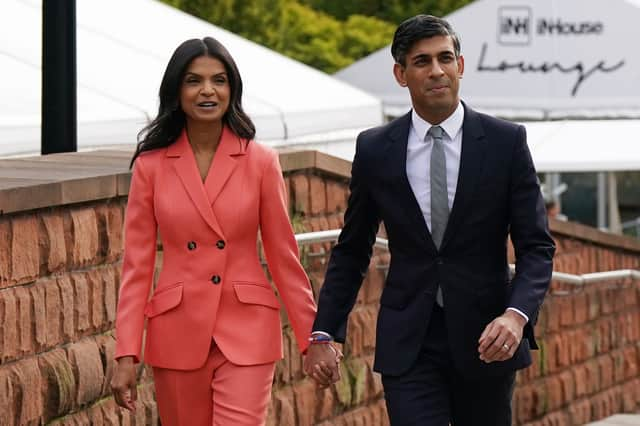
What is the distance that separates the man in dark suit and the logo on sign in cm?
1259

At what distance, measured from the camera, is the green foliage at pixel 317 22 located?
26578 millimetres

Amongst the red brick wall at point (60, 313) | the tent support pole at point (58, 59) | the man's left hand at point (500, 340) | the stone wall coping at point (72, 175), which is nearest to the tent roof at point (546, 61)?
the stone wall coping at point (72, 175)

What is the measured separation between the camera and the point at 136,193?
4.63 m

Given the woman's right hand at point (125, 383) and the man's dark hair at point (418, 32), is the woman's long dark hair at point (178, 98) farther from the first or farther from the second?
the woman's right hand at point (125, 383)

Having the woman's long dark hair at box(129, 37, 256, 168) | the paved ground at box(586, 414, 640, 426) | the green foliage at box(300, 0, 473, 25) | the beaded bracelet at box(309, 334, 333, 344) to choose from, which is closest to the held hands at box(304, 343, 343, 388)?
the beaded bracelet at box(309, 334, 333, 344)

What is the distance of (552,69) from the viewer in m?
16.8

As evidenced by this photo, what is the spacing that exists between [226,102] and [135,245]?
1.56ft

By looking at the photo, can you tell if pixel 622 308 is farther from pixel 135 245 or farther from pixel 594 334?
pixel 135 245

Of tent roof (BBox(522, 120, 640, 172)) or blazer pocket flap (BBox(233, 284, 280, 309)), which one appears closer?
blazer pocket flap (BBox(233, 284, 280, 309))

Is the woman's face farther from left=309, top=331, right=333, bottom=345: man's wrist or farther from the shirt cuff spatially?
the shirt cuff

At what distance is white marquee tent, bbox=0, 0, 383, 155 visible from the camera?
9992mm

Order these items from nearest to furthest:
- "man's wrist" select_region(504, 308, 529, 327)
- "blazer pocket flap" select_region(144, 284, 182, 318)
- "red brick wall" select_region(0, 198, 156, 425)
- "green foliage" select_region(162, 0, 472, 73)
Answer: "man's wrist" select_region(504, 308, 529, 327)
"blazer pocket flap" select_region(144, 284, 182, 318)
"red brick wall" select_region(0, 198, 156, 425)
"green foliage" select_region(162, 0, 472, 73)

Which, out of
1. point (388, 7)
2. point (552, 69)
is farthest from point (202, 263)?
point (388, 7)

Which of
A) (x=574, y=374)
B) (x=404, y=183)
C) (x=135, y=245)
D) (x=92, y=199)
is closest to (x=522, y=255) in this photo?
(x=404, y=183)
